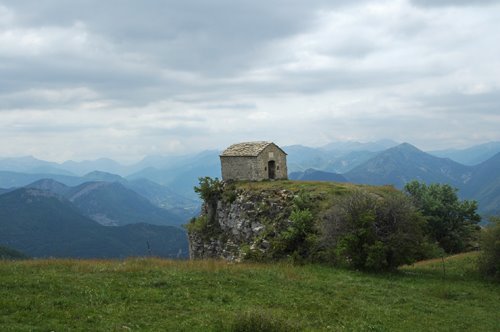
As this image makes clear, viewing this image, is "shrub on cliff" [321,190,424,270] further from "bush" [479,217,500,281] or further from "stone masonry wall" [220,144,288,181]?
"stone masonry wall" [220,144,288,181]

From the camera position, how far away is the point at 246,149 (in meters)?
57.8

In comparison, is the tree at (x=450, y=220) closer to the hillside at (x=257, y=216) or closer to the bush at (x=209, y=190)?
the hillside at (x=257, y=216)

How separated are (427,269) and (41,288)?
1033 inches

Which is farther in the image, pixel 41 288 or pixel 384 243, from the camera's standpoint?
pixel 384 243

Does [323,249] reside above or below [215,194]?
below

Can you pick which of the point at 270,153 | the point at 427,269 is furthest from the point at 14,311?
the point at 270,153

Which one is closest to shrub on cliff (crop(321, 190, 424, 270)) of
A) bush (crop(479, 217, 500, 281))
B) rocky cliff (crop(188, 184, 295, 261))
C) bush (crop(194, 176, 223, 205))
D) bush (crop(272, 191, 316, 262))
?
bush (crop(272, 191, 316, 262))

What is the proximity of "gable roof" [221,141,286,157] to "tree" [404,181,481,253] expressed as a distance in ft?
65.7

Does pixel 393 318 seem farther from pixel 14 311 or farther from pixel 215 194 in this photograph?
pixel 215 194

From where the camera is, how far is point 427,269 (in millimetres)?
31391

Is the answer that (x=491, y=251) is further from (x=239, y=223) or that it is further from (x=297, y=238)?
(x=239, y=223)

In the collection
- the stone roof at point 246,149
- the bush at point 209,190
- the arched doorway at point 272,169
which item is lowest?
the bush at point 209,190

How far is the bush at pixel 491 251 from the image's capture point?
27.1 meters

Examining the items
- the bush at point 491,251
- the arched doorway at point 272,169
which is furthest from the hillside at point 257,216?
the bush at point 491,251
